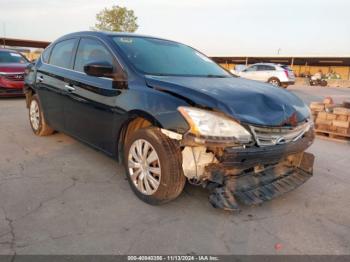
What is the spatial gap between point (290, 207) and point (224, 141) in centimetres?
121

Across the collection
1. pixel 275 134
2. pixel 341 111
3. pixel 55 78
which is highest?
pixel 55 78

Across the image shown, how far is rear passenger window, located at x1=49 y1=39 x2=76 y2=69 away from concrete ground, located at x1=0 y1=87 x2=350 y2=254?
1407mm

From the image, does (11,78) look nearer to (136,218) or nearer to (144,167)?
(144,167)

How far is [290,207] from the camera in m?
3.48

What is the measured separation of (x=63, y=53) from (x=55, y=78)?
40cm

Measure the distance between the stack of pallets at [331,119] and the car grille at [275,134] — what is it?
3450 mm

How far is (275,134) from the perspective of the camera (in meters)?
3.14

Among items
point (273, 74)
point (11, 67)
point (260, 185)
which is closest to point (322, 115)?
point (260, 185)

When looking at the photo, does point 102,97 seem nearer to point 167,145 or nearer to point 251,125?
point 167,145

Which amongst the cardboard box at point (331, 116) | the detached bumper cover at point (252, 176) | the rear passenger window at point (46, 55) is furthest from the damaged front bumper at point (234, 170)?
the cardboard box at point (331, 116)

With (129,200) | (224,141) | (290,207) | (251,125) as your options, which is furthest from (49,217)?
(290,207)

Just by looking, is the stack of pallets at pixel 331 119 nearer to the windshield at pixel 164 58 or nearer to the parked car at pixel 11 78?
the windshield at pixel 164 58

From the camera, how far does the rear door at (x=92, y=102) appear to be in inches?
148

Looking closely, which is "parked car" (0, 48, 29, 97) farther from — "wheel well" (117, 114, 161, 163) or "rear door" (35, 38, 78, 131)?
"wheel well" (117, 114, 161, 163)
